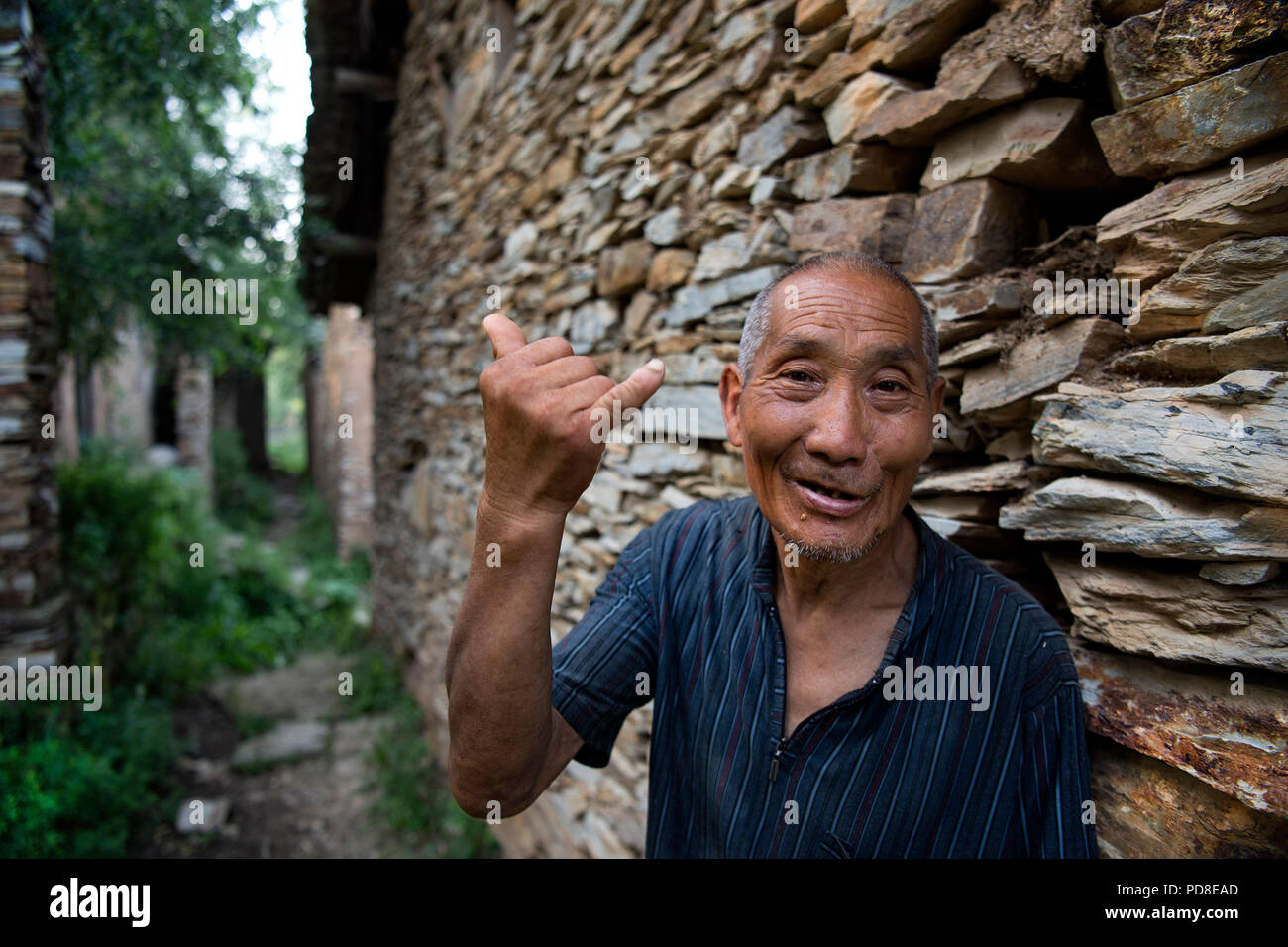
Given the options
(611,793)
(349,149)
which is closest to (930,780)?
(611,793)

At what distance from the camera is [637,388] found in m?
1.01

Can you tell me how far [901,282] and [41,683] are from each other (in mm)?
4950

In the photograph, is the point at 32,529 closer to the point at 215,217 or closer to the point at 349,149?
the point at 215,217

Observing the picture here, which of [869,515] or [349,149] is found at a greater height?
[349,149]

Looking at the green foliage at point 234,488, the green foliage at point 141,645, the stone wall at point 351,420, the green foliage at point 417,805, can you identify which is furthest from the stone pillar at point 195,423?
the green foliage at point 417,805

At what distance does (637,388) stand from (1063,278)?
2.76 feet

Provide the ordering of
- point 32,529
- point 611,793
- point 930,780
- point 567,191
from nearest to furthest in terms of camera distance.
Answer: point 930,780 → point 611,793 → point 567,191 → point 32,529

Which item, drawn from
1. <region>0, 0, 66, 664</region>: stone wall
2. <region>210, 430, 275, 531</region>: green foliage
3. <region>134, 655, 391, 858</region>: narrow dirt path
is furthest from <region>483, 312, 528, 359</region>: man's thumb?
<region>210, 430, 275, 531</region>: green foliage

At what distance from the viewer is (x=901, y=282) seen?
124 centimetres

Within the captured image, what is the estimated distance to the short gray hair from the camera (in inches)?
48.3

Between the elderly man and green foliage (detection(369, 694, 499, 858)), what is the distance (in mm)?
2958

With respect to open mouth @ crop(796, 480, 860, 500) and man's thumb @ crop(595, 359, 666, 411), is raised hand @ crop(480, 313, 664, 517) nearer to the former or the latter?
man's thumb @ crop(595, 359, 666, 411)

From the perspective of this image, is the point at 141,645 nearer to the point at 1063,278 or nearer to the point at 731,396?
the point at 731,396

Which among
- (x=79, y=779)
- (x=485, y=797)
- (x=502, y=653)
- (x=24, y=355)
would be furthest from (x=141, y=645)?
(x=502, y=653)
